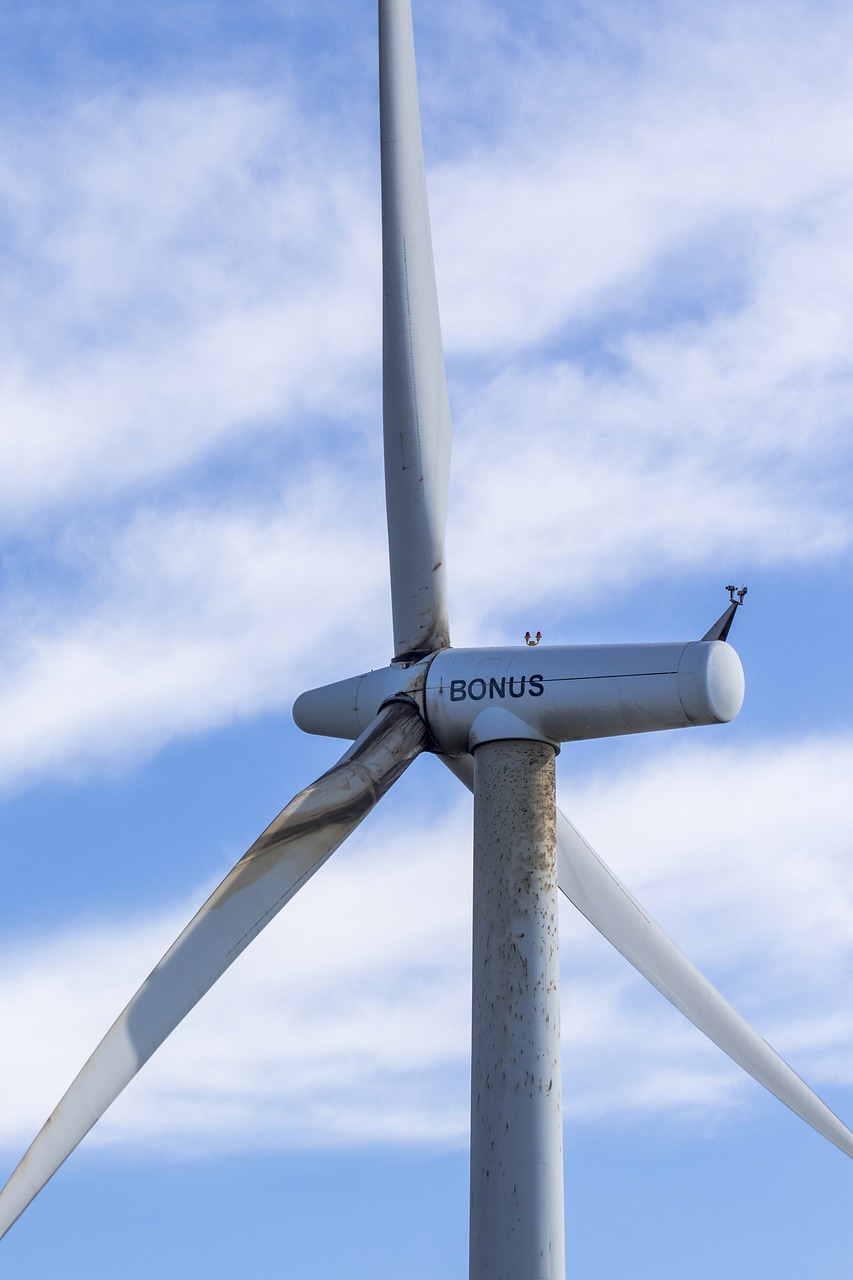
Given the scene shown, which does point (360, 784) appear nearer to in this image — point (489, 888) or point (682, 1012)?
point (489, 888)

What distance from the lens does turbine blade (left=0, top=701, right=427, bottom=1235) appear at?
59.4ft

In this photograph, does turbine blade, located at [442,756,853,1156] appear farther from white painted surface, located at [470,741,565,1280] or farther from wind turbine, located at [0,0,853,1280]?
white painted surface, located at [470,741,565,1280]

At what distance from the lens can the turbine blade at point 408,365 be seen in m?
23.0

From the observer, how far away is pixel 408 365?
23.2m

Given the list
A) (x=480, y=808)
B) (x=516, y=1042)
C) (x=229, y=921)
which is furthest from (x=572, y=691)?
(x=229, y=921)

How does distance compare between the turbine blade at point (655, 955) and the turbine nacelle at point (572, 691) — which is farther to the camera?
the turbine blade at point (655, 955)

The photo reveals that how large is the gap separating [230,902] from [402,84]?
10195mm

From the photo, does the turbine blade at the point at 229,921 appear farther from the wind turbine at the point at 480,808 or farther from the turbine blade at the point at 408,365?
the turbine blade at the point at 408,365

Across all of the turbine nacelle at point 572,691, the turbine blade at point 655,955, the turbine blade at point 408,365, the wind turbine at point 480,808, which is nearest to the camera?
the wind turbine at point 480,808

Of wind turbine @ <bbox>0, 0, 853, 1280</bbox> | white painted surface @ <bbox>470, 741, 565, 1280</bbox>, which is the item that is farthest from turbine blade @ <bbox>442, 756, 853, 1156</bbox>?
white painted surface @ <bbox>470, 741, 565, 1280</bbox>

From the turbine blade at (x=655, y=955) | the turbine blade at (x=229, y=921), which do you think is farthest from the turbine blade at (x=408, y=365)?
the turbine blade at (x=655, y=955)

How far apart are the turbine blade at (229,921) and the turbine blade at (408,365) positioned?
63.7 inches

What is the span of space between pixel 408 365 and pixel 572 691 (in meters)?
4.76

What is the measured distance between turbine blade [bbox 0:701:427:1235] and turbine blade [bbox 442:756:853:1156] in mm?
3297
